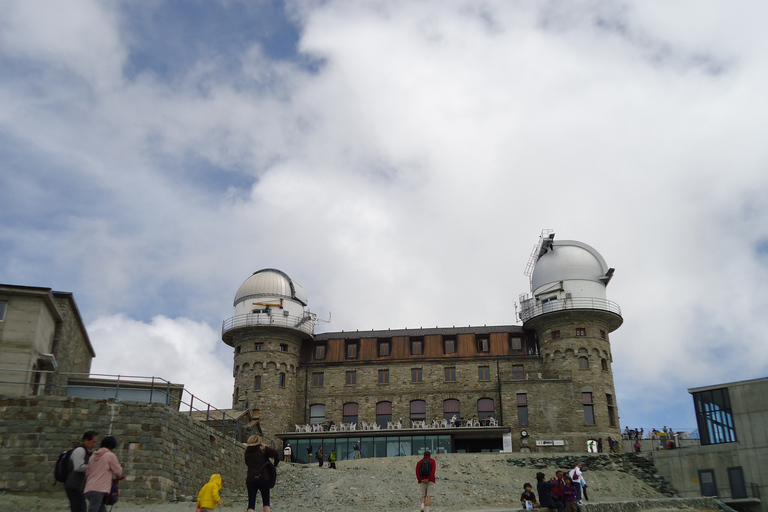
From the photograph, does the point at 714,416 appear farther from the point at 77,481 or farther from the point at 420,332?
the point at 77,481

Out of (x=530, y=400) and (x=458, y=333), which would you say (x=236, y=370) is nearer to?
(x=458, y=333)

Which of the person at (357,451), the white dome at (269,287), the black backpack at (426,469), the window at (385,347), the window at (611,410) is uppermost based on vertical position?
the white dome at (269,287)

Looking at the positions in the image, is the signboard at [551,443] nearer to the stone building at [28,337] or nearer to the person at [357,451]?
the person at [357,451]

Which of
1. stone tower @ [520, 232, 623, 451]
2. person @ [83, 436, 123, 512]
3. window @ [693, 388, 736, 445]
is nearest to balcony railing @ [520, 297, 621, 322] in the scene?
stone tower @ [520, 232, 623, 451]

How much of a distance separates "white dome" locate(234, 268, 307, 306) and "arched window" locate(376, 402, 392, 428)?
923cm

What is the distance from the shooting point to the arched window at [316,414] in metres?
46.9

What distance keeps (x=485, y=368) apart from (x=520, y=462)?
1027 cm

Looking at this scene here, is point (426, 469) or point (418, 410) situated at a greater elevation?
point (418, 410)

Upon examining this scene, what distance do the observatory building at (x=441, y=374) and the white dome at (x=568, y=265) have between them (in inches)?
3.2

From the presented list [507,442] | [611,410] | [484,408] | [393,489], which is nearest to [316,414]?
[484,408]

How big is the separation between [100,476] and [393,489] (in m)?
16.6

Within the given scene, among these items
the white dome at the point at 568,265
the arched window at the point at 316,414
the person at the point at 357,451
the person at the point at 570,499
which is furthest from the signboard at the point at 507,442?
the person at the point at 570,499

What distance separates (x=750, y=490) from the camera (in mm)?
32625

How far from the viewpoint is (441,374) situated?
154 ft
